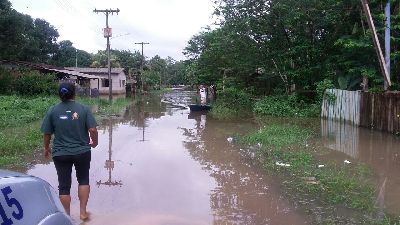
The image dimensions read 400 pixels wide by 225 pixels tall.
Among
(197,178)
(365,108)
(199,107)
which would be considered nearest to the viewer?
(197,178)

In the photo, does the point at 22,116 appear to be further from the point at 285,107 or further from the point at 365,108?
the point at 365,108

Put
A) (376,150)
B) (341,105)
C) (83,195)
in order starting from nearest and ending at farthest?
(83,195) → (376,150) → (341,105)

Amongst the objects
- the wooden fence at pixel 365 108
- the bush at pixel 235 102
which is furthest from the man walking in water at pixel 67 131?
the bush at pixel 235 102

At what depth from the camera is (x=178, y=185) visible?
8.56 m

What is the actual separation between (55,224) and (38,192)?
22cm

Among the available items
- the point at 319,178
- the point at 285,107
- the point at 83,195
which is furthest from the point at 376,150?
the point at 285,107

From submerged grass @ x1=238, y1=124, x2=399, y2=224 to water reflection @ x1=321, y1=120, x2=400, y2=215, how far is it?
0.25 metres

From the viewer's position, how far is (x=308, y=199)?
24.0ft

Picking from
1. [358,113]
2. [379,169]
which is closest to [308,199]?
[379,169]

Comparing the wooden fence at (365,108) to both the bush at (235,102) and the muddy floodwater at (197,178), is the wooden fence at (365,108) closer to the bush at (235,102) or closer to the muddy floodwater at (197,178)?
the muddy floodwater at (197,178)

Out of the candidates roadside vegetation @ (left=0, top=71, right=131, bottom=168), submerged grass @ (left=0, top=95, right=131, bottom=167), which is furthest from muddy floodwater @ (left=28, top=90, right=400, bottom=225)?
roadside vegetation @ (left=0, top=71, right=131, bottom=168)

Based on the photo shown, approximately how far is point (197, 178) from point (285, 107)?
53.2ft

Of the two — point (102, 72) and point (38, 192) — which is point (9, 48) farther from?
point (38, 192)

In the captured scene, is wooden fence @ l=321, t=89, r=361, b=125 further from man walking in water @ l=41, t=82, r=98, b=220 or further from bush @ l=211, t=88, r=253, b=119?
man walking in water @ l=41, t=82, r=98, b=220
